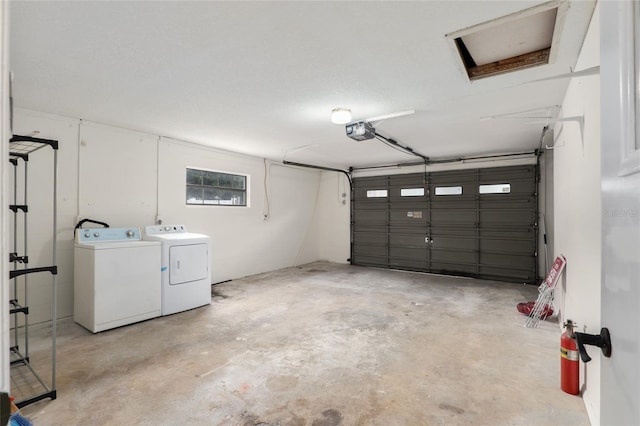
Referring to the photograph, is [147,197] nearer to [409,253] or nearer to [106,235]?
[106,235]

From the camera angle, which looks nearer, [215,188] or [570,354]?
[570,354]

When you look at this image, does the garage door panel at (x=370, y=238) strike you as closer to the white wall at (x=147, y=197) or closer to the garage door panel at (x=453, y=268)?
the garage door panel at (x=453, y=268)

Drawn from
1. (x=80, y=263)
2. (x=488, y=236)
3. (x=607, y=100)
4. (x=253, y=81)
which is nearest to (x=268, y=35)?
(x=253, y=81)

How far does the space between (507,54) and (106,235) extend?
14.9ft

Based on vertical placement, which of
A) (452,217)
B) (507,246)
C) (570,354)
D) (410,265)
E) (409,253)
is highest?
(452,217)

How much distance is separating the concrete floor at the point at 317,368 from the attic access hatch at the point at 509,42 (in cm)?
246

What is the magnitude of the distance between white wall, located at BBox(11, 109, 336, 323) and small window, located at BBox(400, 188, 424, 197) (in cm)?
241

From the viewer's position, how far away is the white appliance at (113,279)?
3219mm

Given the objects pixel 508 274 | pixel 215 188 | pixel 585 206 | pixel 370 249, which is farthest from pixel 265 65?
pixel 508 274

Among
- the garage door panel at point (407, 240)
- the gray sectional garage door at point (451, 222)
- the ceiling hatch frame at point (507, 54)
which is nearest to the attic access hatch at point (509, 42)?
the ceiling hatch frame at point (507, 54)

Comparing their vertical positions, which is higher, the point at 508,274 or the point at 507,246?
the point at 507,246

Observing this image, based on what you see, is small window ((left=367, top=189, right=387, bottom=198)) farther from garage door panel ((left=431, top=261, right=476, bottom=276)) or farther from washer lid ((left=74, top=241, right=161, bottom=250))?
washer lid ((left=74, top=241, right=161, bottom=250))

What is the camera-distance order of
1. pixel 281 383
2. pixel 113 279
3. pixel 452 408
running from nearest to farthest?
pixel 452 408 → pixel 281 383 → pixel 113 279

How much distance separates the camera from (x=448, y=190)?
21.1ft
